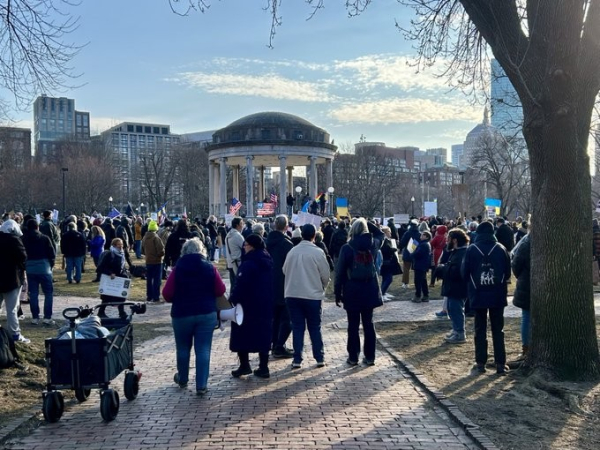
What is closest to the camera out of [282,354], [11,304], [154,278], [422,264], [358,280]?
[358,280]

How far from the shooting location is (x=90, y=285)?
718 inches

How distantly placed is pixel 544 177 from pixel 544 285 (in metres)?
1.35

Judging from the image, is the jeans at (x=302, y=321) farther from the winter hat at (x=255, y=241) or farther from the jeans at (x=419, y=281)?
the jeans at (x=419, y=281)

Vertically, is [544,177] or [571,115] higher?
[571,115]

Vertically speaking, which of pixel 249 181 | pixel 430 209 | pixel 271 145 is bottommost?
pixel 430 209

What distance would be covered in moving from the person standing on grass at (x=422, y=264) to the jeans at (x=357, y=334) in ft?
21.0

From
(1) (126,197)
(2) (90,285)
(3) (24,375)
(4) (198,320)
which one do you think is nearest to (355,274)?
(4) (198,320)

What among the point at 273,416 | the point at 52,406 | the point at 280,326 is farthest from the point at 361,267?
the point at 52,406

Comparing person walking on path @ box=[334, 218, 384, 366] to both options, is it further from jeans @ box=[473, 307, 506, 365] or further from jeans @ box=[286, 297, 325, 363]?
jeans @ box=[473, 307, 506, 365]

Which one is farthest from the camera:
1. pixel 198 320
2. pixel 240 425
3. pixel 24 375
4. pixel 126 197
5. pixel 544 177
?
pixel 126 197

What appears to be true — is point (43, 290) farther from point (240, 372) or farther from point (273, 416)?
point (273, 416)

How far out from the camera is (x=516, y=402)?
684 cm

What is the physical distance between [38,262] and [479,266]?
27.0ft

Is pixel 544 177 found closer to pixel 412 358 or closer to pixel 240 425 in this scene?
pixel 412 358
